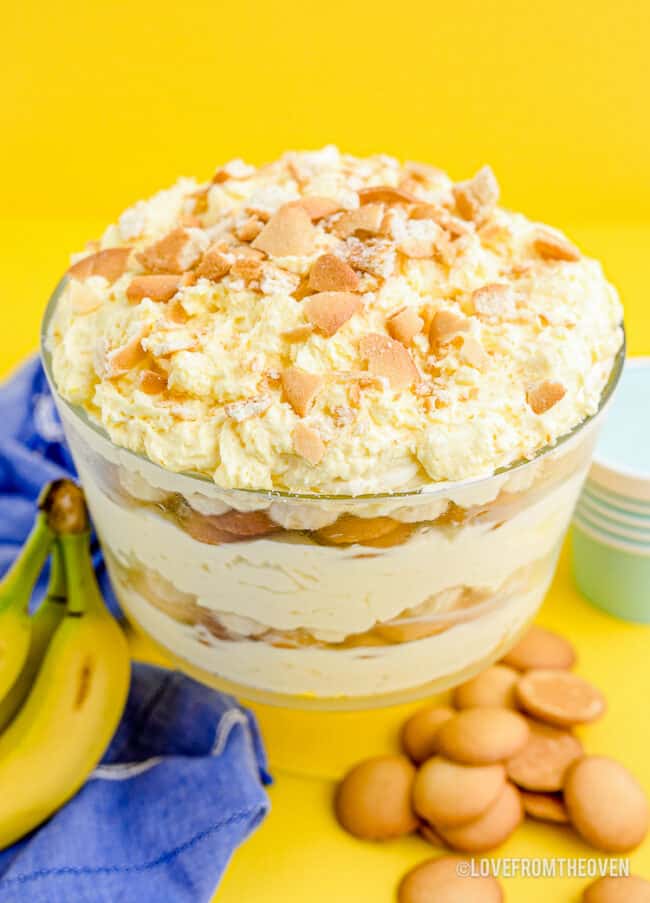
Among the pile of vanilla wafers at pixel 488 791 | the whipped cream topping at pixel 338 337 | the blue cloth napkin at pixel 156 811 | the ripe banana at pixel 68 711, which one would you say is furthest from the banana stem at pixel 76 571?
the pile of vanilla wafers at pixel 488 791

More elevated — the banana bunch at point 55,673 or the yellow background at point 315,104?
the yellow background at point 315,104

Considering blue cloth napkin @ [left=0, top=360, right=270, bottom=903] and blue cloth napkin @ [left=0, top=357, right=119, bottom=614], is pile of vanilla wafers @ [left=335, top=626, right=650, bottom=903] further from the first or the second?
blue cloth napkin @ [left=0, top=357, right=119, bottom=614]

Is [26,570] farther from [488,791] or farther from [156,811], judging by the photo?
[488,791]

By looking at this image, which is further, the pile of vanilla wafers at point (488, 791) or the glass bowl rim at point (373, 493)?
the pile of vanilla wafers at point (488, 791)

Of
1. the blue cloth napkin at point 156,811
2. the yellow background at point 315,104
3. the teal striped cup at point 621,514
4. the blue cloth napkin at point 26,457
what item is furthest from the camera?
the yellow background at point 315,104

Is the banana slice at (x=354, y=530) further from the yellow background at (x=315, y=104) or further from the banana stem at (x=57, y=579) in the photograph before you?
the yellow background at (x=315, y=104)

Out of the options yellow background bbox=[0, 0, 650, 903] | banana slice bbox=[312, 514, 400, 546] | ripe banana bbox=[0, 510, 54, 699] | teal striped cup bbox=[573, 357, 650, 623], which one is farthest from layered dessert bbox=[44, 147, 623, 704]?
yellow background bbox=[0, 0, 650, 903]
